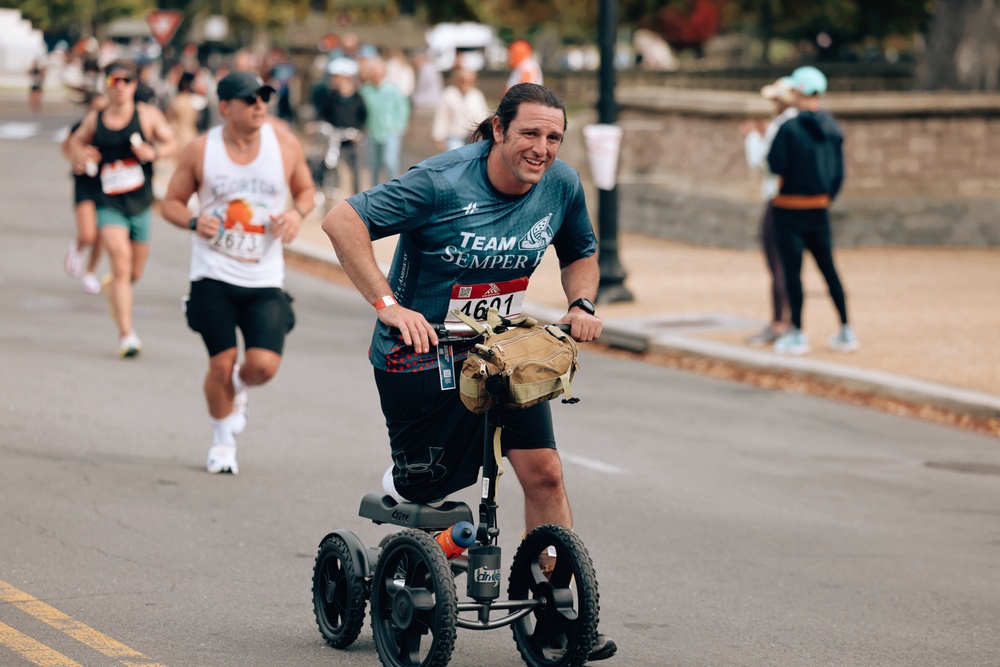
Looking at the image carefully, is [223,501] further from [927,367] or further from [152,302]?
[152,302]

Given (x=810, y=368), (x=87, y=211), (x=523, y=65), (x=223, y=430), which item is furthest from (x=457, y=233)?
(x=523, y=65)

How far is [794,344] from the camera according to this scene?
12711 mm

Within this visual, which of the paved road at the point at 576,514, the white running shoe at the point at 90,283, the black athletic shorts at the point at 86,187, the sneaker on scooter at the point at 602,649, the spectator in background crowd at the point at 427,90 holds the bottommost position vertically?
the paved road at the point at 576,514

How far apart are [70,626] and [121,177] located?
6.45 metres

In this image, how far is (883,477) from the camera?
9266 mm

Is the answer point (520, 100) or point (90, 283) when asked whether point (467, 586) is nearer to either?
point (520, 100)

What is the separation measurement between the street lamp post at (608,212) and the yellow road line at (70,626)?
9379 mm

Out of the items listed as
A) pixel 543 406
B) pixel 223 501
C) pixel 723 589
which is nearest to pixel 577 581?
pixel 543 406

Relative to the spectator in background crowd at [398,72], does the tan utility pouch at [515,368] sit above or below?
below

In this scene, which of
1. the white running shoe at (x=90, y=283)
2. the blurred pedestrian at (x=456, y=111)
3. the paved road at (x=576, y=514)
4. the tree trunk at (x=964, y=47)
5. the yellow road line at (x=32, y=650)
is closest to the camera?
the yellow road line at (x=32, y=650)

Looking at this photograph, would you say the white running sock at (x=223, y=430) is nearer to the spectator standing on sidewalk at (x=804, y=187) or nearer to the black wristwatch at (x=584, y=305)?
the black wristwatch at (x=584, y=305)

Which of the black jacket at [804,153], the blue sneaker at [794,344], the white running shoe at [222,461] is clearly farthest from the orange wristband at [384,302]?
the blue sneaker at [794,344]

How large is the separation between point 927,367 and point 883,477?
313 cm

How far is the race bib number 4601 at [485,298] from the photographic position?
534 centimetres
